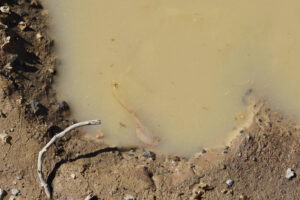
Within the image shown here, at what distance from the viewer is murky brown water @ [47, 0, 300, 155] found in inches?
196

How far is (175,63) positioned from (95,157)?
1.70 meters

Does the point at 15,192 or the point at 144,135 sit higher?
the point at 144,135

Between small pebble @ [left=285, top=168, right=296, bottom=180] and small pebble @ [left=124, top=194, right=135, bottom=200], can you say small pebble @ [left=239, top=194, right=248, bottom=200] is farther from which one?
small pebble @ [left=124, top=194, right=135, bottom=200]

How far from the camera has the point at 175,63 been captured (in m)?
5.14

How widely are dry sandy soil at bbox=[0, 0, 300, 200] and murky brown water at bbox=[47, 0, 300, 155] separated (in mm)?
232

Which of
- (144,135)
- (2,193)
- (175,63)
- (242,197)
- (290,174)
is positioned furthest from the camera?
(175,63)

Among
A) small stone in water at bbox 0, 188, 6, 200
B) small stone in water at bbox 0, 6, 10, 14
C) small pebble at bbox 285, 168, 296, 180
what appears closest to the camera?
small stone in water at bbox 0, 188, 6, 200

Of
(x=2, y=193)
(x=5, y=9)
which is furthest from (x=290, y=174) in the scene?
(x=5, y=9)

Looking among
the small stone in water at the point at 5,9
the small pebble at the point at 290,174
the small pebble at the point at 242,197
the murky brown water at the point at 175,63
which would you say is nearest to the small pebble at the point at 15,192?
the murky brown water at the point at 175,63

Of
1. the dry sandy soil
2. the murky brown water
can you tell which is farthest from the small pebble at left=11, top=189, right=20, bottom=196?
the murky brown water

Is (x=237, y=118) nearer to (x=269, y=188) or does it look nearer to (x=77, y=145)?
(x=269, y=188)

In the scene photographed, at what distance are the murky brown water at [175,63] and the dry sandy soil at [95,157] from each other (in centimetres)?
23

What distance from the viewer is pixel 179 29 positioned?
5227 millimetres

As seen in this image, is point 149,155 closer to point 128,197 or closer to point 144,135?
point 144,135
